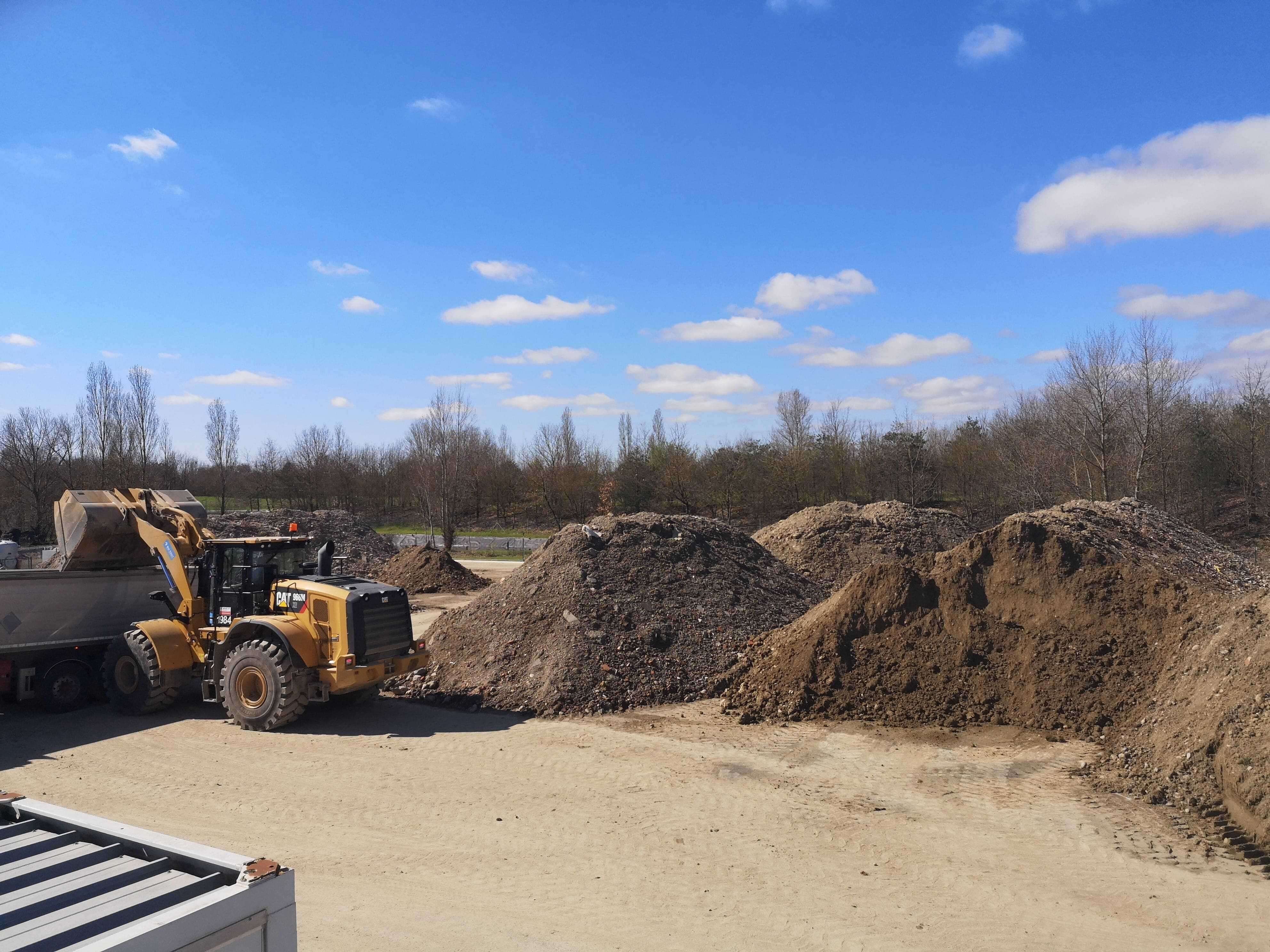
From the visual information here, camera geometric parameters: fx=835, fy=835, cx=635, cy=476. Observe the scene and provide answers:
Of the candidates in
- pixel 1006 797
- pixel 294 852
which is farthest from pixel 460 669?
pixel 1006 797

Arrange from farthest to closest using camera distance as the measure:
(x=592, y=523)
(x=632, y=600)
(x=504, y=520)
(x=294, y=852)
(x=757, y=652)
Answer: (x=504, y=520) < (x=592, y=523) < (x=632, y=600) < (x=757, y=652) < (x=294, y=852)

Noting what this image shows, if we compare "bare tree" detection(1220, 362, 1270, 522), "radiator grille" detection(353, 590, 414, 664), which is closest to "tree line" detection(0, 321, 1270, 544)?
"bare tree" detection(1220, 362, 1270, 522)

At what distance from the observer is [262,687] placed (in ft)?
35.1

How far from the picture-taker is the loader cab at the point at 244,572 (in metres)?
11.2

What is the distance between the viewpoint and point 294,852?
696cm

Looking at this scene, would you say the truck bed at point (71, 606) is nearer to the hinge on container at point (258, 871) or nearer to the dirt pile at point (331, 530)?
the hinge on container at point (258, 871)

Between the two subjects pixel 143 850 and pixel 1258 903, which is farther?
pixel 1258 903

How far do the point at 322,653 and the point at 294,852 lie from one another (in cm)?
395

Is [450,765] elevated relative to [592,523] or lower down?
lower down

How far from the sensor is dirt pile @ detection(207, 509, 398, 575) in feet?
104

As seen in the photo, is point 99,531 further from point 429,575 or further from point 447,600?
point 429,575

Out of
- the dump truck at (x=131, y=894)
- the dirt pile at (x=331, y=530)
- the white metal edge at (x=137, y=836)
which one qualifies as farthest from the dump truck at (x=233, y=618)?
the dirt pile at (x=331, y=530)

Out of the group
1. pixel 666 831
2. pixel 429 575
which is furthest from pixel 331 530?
pixel 666 831

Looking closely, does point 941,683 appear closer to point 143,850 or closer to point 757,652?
point 757,652
